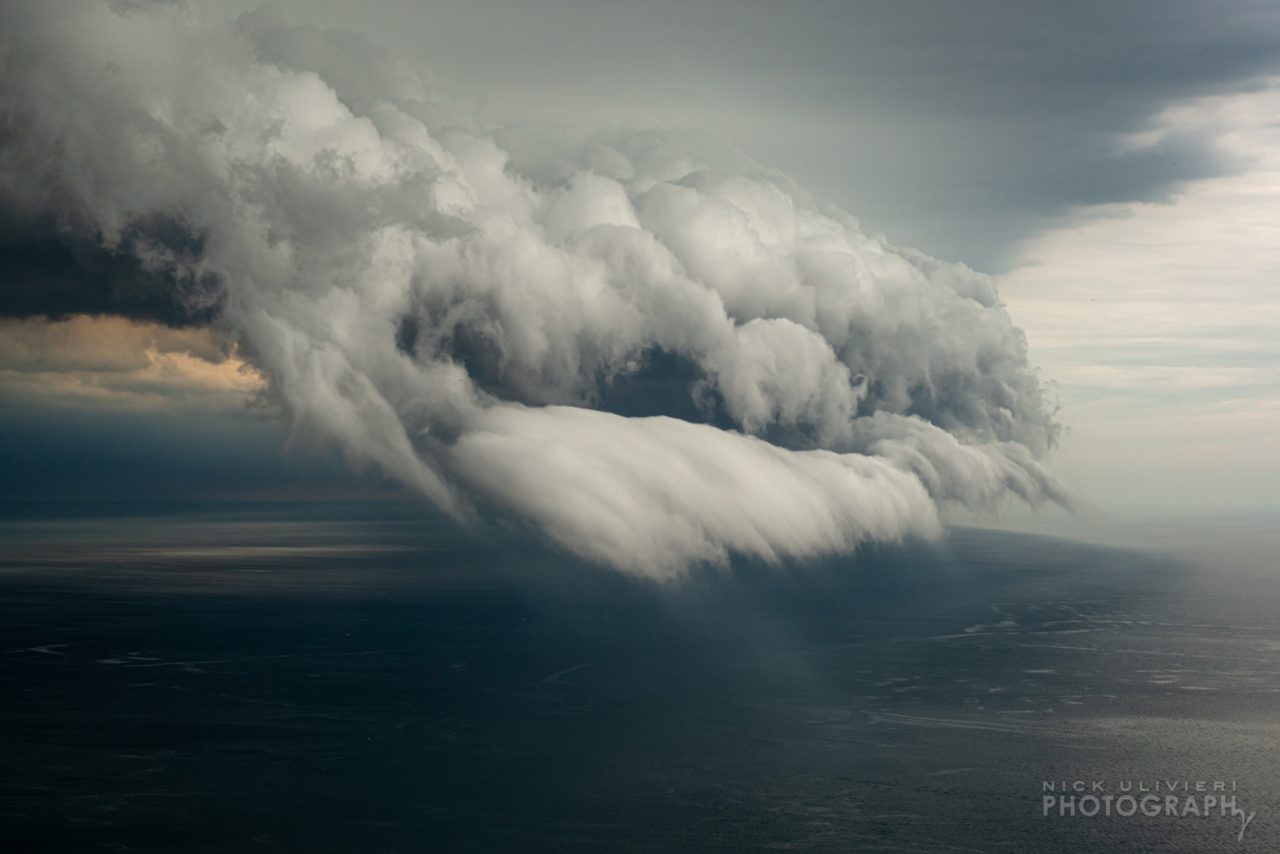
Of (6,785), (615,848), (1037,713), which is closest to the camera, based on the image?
(615,848)

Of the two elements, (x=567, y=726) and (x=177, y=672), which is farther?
(x=177, y=672)

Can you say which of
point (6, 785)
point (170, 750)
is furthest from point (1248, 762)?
point (6, 785)

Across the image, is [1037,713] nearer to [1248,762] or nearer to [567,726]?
[1248,762]

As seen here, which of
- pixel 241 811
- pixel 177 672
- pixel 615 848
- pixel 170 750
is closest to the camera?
pixel 615 848

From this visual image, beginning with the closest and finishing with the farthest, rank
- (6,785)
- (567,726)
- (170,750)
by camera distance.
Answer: (6,785) → (170,750) → (567,726)

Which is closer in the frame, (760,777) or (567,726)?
(760,777)

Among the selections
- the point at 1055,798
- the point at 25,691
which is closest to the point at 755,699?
the point at 1055,798

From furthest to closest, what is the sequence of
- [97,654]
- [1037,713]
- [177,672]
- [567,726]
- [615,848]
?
[97,654], [177,672], [1037,713], [567,726], [615,848]

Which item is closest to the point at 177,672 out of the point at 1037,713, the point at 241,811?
the point at 241,811

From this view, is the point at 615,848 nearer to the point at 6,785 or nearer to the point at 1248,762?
the point at 6,785
